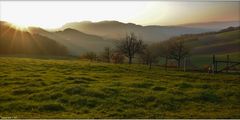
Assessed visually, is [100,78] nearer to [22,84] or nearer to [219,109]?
[22,84]

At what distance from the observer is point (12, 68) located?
1352 inches

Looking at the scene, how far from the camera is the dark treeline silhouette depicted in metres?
83.6

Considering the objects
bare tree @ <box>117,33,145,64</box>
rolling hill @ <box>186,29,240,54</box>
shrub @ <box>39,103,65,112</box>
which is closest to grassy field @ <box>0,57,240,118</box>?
shrub @ <box>39,103,65,112</box>

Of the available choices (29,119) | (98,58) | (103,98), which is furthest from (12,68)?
(98,58)

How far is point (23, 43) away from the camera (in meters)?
90.9

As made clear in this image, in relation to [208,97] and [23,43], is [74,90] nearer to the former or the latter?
[208,97]

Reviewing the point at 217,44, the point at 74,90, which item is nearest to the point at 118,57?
the point at 74,90

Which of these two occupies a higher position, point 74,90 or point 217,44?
point 217,44

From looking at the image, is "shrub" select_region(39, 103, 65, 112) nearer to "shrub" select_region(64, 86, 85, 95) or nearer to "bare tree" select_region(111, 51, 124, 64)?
"shrub" select_region(64, 86, 85, 95)

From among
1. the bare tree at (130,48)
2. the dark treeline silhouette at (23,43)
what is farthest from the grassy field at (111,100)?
the dark treeline silhouette at (23,43)

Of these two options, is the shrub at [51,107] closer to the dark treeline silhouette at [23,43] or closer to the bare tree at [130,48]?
the bare tree at [130,48]

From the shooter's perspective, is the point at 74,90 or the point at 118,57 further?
the point at 118,57

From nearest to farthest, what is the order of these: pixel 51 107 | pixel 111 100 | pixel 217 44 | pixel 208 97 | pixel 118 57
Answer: pixel 51 107 < pixel 111 100 < pixel 208 97 < pixel 118 57 < pixel 217 44

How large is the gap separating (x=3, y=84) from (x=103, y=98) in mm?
9631
